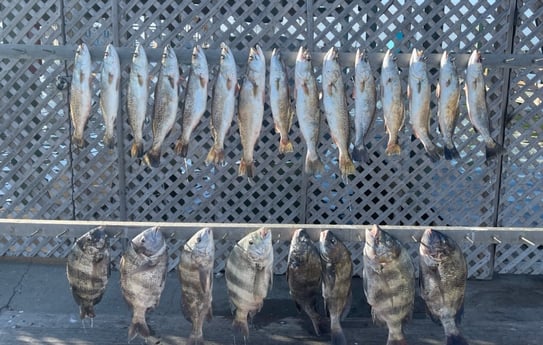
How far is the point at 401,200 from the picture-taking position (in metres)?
5.12

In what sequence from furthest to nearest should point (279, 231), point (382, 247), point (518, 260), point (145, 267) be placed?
1. point (518, 260)
2. point (279, 231)
3. point (145, 267)
4. point (382, 247)

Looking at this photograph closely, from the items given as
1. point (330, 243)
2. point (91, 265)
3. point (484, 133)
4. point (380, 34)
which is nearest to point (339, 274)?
point (330, 243)

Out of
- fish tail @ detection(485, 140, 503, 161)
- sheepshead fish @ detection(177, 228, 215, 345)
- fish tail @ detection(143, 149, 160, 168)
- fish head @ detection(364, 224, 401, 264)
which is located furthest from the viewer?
fish tail @ detection(485, 140, 503, 161)

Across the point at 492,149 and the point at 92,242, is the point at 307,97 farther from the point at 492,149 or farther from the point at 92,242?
the point at 92,242

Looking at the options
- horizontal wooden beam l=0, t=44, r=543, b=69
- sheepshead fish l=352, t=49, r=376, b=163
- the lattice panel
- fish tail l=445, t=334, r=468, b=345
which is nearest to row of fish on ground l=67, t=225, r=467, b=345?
fish tail l=445, t=334, r=468, b=345

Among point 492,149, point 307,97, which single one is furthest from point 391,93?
point 492,149

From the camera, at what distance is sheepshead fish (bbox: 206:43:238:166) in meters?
2.83

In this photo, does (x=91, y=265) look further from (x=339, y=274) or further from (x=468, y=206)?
(x=468, y=206)

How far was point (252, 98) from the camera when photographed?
2.87m

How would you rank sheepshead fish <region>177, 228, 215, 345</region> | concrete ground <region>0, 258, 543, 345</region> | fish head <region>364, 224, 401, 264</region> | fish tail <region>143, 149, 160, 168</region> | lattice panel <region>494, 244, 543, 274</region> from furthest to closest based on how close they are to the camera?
lattice panel <region>494, 244, 543, 274</region> < concrete ground <region>0, 258, 543, 345</region> < fish tail <region>143, 149, 160, 168</region> < sheepshead fish <region>177, 228, 215, 345</region> < fish head <region>364, 224, 401, 264</region>

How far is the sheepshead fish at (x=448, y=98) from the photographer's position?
9.45 ft

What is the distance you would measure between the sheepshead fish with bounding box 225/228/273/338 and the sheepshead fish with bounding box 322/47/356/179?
66cm

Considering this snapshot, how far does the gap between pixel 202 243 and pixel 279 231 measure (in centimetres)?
45

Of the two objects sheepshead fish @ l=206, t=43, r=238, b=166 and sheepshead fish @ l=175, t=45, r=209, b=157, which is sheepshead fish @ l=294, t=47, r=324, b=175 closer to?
sheepshead fish @ l=206, t=43, r=238, b=166
